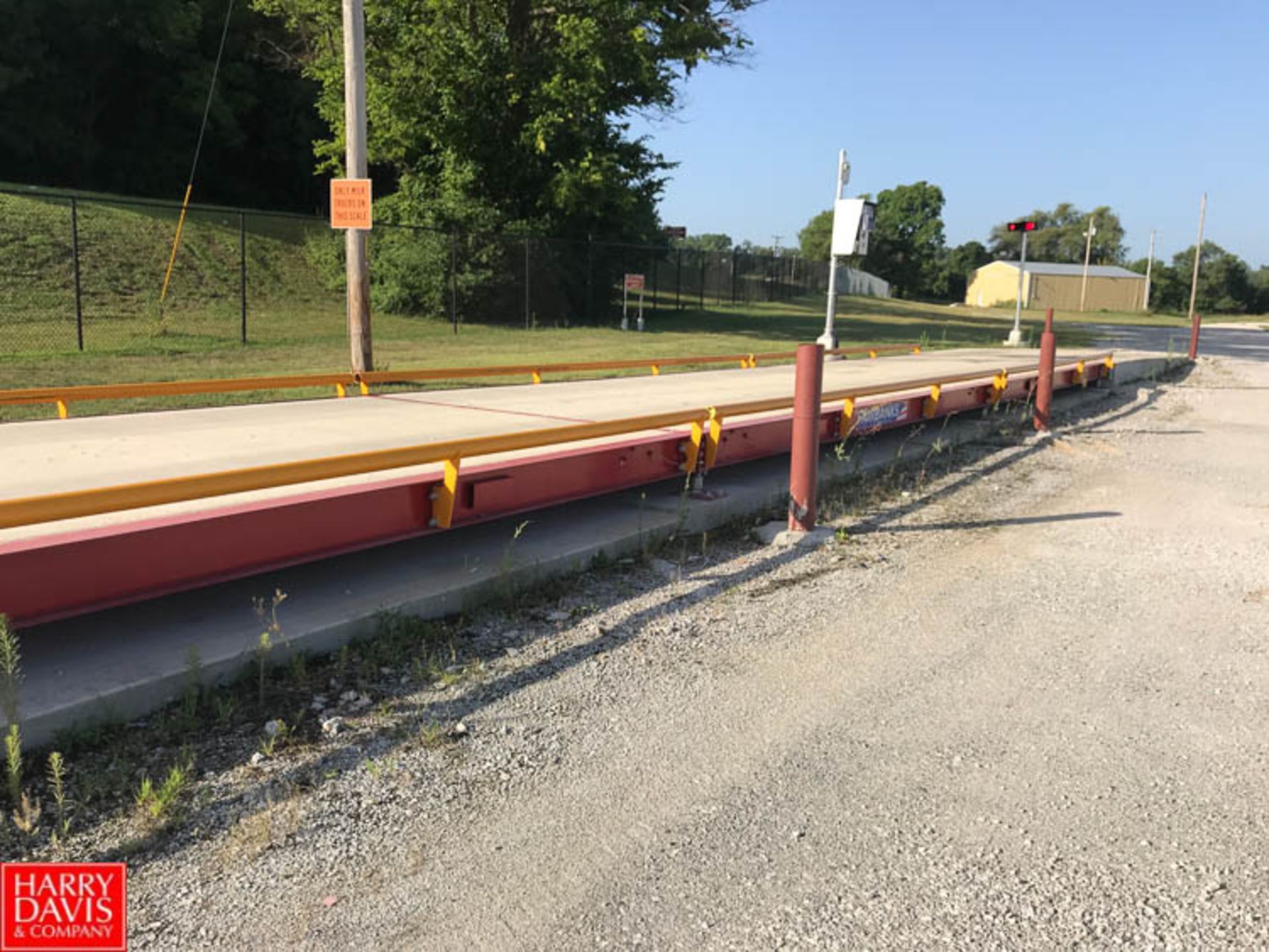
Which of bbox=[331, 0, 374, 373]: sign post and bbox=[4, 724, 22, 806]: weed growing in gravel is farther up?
bbox=[331, 0, 374, 373]: sign post

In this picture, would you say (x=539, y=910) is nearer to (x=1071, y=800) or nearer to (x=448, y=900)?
(x=448, y=900)

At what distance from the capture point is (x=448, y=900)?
2732 millimetres

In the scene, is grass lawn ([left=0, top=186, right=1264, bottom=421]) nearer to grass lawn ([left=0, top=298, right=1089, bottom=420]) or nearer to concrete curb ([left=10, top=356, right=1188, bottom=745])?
grass lawn ([left=0, top=298, right=1089, bottom=420])

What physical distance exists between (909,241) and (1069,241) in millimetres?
34504

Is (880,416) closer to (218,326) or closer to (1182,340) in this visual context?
(218,326)

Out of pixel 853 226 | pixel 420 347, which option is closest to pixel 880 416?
pixel 853 226

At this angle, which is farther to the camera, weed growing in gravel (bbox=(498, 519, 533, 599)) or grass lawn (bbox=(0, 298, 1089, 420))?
grass lawn (bbox=(0, 298, 1089, 420))

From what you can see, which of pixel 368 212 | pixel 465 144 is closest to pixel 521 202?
pixel 465 144

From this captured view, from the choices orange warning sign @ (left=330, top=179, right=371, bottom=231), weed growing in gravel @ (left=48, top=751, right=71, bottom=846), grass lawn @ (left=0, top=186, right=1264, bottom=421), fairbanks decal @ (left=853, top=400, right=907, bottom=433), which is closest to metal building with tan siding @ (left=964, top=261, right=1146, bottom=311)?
grass lawn @ (left=0, top=186, right=1264, bottom=421)

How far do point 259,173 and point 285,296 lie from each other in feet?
93.5

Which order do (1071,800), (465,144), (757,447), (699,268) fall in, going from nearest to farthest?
(1071,800) → (757,447) → (465,144) → (699,268)

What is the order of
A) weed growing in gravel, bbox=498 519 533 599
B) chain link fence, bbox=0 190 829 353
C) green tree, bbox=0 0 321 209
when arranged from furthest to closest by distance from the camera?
1. green tree, bbox=0 0 321 209
2. chain link fence, bbox=0 190 829 353
3. weed growing in gravel, bbox=498 519 533 599

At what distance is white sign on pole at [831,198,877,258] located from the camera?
19531mm

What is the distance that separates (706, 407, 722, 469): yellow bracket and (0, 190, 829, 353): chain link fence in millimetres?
13872
